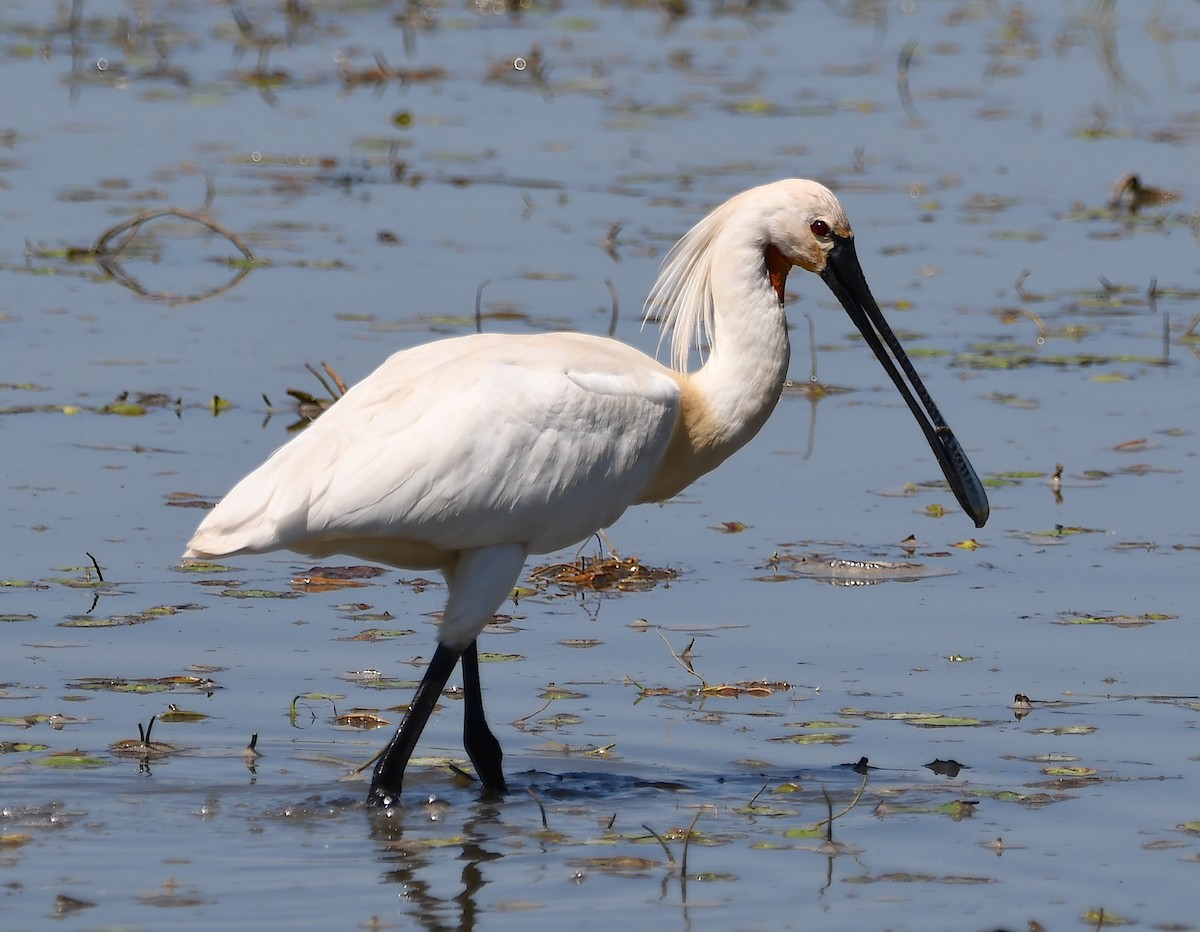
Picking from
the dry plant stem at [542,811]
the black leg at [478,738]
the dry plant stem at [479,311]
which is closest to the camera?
the dry plant stem at [542,811]

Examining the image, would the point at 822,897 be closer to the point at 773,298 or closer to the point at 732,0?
the point at 773,298

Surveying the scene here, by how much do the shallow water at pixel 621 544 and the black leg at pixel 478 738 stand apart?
0.10m

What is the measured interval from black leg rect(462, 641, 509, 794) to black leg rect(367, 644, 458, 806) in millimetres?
251

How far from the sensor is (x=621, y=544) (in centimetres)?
891

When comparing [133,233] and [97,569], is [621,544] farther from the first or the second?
[133,233]

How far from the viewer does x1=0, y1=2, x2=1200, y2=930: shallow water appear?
605cm

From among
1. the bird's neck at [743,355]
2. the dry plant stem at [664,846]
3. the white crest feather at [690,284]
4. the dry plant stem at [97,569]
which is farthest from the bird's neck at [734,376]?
the dry plant stem at [97,569]

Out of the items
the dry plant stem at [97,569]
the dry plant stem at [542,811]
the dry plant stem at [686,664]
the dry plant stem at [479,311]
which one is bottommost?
the dry plant stem at [542,811]

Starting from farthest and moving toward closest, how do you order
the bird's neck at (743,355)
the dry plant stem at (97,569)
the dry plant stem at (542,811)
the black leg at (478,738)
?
the dry plant stem at (97,569) < the bird's neck at (743,355) < the black leg at (478,738) < the dry plant stem at (542,811)

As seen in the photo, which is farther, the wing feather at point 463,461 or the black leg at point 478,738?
the black leg at point 478,738

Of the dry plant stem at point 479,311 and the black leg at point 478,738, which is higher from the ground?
the dry plant stem at point 479,311

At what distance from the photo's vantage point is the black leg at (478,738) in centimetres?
673

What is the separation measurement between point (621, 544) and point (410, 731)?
8.48ft

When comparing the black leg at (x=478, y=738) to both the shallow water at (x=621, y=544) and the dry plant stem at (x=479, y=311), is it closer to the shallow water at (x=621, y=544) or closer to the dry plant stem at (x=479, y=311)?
the shallow water at (x=621, y=544)
